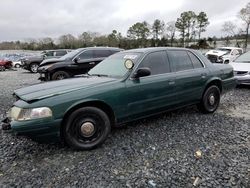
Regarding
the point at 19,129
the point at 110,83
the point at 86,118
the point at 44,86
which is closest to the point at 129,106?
the point at 110,83

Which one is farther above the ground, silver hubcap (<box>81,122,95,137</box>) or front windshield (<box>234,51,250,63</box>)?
front windshield (<box>234,51,250,63</box>)

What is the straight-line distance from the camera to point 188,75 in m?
5.09

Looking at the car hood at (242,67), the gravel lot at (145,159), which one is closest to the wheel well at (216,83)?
the gravel lot at (145,159)

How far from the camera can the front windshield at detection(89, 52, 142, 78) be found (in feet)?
14.8

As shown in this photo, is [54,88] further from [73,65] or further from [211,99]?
[73,65]

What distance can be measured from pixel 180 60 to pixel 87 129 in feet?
8.18

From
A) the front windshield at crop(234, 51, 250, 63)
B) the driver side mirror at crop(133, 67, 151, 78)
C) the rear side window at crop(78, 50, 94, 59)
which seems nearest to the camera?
the driver side mirror at crop(133, 67, 151, 78)

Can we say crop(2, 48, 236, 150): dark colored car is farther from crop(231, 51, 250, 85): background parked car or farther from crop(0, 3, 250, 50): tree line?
crop(0, 3, 250, 50): tree line

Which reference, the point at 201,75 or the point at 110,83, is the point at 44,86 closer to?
the point at 110,83

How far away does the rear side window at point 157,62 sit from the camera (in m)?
4.63

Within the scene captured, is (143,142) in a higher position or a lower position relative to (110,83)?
lower

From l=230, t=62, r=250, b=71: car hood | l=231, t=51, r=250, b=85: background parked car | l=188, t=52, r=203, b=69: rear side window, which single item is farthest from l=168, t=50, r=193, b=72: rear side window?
l=230, t=62, r=250, b=71: car hood

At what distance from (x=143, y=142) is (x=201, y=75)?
2.14 metres

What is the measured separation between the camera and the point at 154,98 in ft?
14.8
